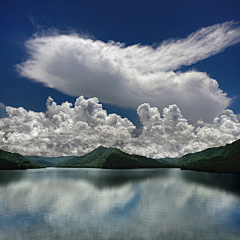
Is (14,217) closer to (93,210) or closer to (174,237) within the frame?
(93,210)

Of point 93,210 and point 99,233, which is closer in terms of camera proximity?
point 99,233

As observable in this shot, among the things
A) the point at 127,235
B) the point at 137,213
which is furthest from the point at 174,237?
the point at 137,213

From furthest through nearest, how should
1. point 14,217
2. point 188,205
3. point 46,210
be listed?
point 188,205, point 46,210, point 14,217

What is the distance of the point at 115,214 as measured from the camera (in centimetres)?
5659

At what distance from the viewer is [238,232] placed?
4200 centimetres

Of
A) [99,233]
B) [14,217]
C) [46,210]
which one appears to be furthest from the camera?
[46,210]

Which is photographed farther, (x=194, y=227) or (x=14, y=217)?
(x=14, y=217)

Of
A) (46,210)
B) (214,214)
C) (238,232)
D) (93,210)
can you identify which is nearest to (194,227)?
(238,232)

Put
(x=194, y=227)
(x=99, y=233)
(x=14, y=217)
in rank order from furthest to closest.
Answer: (x=14, y=217)
(x=194, y=227)
(x=99, y=233)

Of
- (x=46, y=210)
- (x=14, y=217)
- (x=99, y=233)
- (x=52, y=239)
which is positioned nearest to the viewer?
(x=52, y=239)

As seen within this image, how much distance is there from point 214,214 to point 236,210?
31.5 feet

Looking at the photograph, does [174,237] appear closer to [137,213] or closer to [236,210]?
[137,213]

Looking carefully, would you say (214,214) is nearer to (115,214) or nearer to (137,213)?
(137,213)

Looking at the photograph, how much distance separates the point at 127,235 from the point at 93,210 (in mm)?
24071
